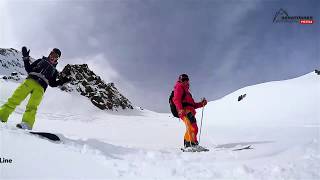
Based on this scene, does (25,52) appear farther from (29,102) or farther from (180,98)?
(180,98)

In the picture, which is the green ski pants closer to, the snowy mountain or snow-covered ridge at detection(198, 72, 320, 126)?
snow-covered ridge at detection(198, 72, 320, 126)

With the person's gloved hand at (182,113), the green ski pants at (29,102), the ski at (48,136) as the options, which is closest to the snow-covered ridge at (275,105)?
the person's gloved hand at (182,113)

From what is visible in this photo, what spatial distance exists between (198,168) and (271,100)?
20.3 meters

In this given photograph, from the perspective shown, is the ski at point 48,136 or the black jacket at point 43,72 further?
the black jacket at point 43,72

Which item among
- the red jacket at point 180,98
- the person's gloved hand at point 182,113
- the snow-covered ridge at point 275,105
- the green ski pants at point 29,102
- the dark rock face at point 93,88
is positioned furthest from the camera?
the dark rock face at point 93,88

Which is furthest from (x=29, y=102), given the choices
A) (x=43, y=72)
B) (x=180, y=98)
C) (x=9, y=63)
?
(x=9, y=63)

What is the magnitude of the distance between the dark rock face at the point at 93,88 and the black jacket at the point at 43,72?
25808 mm

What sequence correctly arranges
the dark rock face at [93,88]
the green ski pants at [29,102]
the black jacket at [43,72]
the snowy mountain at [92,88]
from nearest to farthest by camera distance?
the green ski pants at [29,102] → the black jacket at [43,72] → the snowy mountain at [92,88] → the dark rock face at [93,88]

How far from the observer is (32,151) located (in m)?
5.64

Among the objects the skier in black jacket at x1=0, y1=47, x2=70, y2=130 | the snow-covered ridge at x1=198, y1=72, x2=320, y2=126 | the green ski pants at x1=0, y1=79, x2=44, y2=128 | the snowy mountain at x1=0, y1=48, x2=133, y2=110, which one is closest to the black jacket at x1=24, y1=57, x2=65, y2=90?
the skier in black jacket at x1=0, y1=47, x2=70, y2=130

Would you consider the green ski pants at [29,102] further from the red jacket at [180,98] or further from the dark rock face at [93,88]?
the dark rock face at [93,88]

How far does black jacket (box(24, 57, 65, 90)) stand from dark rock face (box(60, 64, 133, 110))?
1016 inches

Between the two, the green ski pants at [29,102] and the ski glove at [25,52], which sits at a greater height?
the ski glove at [25,52]

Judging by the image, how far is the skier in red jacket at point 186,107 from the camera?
809 cm
